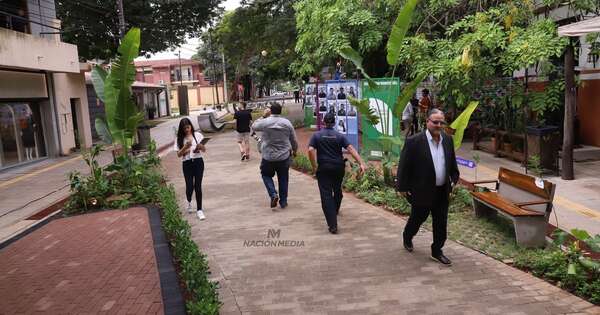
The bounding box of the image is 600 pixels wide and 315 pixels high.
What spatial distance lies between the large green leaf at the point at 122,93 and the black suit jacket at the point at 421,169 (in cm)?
535

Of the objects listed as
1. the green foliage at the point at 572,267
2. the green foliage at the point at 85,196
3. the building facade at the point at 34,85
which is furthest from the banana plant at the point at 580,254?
the building facade at the point at 34,85

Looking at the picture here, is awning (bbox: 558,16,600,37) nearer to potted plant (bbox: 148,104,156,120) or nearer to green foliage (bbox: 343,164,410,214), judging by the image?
green foliage (bbox: 343,164,410,214)

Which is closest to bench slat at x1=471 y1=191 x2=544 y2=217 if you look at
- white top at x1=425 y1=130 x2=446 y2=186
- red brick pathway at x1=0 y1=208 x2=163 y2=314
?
white top at x1=425 y1=130 x2=446 y2=186

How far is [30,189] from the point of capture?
1152 cm

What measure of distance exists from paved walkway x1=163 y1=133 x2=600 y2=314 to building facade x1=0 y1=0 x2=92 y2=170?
9.61 meters

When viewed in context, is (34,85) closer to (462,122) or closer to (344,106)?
(344,106)

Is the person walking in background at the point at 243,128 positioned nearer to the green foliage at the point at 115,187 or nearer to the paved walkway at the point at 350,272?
the green foliage at the point at 115,187

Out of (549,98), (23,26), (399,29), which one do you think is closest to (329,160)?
(399,29)

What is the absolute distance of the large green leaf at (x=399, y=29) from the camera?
7136 mm

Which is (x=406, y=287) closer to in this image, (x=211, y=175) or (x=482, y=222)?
(x=482, y=222)

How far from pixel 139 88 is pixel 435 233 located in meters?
32.3

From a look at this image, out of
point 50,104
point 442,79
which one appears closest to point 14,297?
point 442,79

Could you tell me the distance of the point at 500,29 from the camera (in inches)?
392

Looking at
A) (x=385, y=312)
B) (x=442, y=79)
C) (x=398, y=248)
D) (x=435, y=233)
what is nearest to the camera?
(x=385, y=312)
